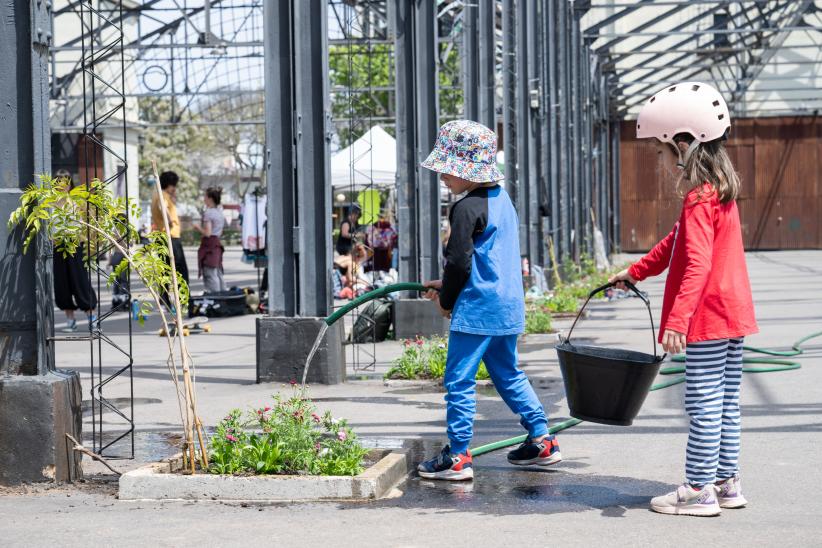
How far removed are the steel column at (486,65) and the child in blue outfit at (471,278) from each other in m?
11.4

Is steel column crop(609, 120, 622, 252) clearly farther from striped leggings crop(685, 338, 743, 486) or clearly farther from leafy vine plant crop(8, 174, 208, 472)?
striped leggings crop(685, 338, 743, 486)

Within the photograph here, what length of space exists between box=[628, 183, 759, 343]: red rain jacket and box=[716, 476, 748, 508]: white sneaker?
72 cm

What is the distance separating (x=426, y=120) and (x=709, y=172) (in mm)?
9257

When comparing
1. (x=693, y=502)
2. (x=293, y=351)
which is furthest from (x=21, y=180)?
(x=293, y=351)

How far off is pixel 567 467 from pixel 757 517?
4.62 ft

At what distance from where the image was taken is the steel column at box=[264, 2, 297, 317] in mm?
10875

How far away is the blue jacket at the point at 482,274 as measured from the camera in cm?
629

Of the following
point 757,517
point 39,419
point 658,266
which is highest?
point 658,266

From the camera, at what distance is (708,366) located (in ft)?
18.2

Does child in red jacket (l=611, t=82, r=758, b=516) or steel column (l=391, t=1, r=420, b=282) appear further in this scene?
steel column (l=391, t=1, r=420, b=282)

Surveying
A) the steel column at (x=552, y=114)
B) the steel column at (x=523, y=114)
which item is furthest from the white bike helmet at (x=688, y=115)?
the steel column at (x=552, y=114)

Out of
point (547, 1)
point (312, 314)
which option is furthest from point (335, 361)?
point (547, 1)

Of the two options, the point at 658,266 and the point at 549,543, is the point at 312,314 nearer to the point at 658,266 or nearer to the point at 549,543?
the point at 658,266

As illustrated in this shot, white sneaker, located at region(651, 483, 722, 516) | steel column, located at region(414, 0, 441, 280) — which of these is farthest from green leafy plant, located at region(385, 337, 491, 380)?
white sneaker, located at region(651, 483, 722, 516)
